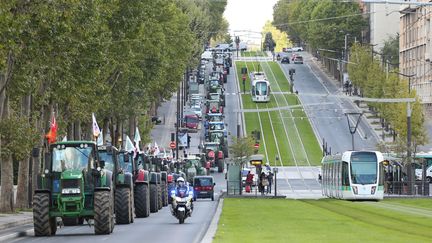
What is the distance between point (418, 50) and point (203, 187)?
89.4m

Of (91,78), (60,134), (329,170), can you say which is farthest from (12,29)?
(329,170)

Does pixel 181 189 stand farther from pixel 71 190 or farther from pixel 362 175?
pixel 362 175

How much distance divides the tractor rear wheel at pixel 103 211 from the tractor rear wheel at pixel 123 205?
436cm

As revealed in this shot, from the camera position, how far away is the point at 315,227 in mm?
40031

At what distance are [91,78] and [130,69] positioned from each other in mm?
21231

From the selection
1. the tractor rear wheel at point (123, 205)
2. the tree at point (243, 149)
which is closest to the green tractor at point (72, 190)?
the tractor rear wheel at point (123, 205)

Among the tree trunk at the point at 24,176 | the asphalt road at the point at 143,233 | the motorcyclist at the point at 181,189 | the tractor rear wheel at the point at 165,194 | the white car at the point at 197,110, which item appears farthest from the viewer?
the white car at the point at 197,110

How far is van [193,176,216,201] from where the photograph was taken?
292 ft

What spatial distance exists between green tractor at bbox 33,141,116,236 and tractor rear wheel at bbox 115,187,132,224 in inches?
93.3

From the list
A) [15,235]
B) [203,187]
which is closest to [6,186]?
[15,235]

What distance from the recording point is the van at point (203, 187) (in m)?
89.1

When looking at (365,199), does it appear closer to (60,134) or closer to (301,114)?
(60,134)

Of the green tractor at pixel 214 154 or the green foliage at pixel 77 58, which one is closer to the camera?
the green foliage at pixel 77 58

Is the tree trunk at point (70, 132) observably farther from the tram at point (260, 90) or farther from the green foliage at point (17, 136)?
the tram at point (260, 90)
